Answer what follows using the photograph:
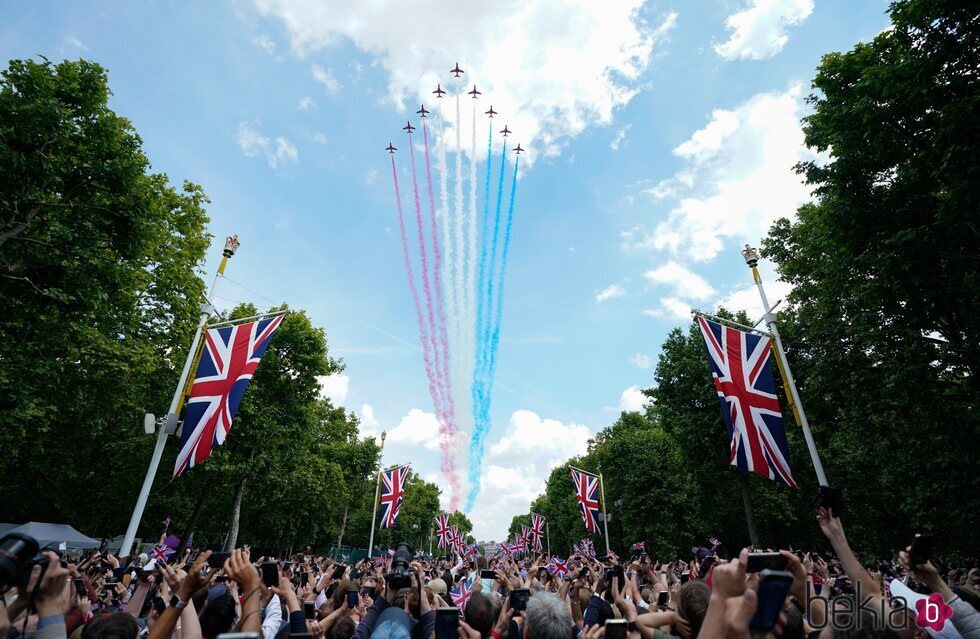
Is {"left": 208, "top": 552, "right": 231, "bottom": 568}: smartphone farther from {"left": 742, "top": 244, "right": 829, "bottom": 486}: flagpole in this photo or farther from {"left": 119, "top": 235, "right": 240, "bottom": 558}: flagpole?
{"left": 742, "top": 244, "right": 829, "bottom": 486}: flagpole

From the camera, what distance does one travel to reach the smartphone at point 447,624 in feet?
11.1

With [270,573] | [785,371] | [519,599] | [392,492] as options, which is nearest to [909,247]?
[785,371]

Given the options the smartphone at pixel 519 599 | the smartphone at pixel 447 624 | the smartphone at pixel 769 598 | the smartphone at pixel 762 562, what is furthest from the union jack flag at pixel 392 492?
the smartphone at pixel 769 598

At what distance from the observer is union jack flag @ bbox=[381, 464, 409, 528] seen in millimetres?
25969

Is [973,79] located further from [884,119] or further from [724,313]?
[724,313]

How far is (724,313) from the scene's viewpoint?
98.1 feet

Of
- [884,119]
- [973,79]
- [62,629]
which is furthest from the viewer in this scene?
[884,119]

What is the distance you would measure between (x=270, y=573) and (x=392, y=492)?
957 inches

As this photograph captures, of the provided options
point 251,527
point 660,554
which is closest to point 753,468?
point 660,554

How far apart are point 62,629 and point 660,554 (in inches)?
1673

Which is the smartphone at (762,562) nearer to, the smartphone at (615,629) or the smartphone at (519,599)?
the smartphone at (615,629)

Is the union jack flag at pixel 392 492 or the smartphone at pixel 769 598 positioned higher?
the union jack flag at pixel 392 492

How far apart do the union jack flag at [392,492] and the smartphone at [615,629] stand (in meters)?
25.2

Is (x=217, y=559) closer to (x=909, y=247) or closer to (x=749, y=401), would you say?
(x=749, y=401)
